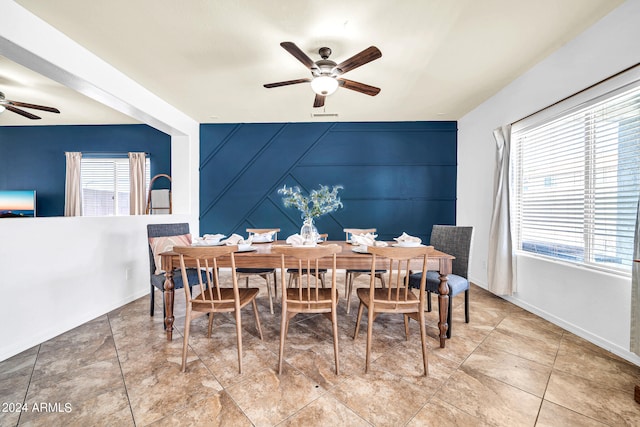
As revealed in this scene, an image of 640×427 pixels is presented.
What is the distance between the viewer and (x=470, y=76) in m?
2.97

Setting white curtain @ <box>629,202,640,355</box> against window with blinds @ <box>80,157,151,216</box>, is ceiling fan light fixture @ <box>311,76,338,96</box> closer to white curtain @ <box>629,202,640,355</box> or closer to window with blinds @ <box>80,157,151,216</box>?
white curtain @ <box>629,202,640,355</box>

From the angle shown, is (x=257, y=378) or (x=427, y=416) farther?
(x=257, y=378)

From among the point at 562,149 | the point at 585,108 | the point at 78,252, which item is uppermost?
the point at 585,108

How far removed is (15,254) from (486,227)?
5.07 m

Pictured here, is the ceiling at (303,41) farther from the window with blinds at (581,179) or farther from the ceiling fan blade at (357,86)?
the window with blinds at (581,179)

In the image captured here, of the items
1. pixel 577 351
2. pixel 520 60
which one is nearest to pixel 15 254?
pixel 577 351

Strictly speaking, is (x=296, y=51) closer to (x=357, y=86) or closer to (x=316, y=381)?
(x=357, y=86)

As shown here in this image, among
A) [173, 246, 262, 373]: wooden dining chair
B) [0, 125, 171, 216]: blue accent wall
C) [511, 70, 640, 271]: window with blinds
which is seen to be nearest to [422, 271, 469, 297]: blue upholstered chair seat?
[511, 70, 640, 271]: window with blinds

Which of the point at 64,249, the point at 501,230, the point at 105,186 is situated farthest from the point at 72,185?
the point at 501,230

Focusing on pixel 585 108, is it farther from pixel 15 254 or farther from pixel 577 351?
pixel 15 254

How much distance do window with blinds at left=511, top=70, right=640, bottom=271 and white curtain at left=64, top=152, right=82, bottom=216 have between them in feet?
23.7

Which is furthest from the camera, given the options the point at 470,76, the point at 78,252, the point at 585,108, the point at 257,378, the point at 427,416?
the point at 470,76

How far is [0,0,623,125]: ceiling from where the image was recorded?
1.98 meters

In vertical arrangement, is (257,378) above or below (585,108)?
below
